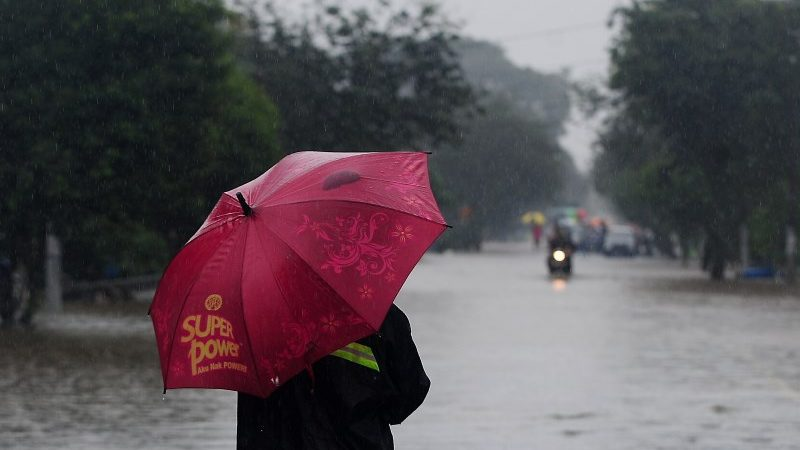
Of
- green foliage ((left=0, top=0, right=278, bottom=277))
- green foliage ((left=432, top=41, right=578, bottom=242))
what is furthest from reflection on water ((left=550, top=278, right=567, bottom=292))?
green foliage ((left=432, top=41, right=578, bottom=242))

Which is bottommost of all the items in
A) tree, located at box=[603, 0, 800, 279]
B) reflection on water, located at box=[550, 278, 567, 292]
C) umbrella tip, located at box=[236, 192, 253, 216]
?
reflection on water, located at box=[550, 278, 567, 292]

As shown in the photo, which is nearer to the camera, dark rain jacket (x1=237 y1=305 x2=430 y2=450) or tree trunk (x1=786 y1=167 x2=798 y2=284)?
dark rain jacket (x1=237 y1=305 x2=430 y2=450)

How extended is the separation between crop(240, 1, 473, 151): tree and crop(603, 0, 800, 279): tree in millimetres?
7321

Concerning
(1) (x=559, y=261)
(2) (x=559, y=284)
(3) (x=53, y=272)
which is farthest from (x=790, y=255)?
(3) (x=53, y=272)

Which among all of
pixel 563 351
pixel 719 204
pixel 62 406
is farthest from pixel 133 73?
pixel 719 204

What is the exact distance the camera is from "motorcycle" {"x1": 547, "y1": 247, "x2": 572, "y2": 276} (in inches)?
1906

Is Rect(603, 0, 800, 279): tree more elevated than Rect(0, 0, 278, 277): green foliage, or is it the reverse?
Rect(603, 0, 800, 279): tree

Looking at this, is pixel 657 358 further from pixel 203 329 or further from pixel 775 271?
pixel 775 271

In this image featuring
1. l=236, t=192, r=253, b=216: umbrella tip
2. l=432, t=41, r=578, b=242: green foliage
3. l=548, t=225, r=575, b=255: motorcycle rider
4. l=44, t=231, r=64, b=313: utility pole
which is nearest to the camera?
l=236, t=192, r=253, b=216: umbrella tip

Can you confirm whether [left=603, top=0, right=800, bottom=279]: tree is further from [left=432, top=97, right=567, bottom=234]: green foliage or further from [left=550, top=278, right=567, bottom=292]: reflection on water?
[left=432, top=97, right=567, bottom=234]: green foliage

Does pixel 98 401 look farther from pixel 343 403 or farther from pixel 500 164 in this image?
pixel 500 164

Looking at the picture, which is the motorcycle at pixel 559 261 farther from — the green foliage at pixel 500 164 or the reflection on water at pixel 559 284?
the green foliage at pixel 500 164

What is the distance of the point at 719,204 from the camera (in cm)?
4706

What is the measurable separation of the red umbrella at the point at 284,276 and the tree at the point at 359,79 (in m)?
32.4
